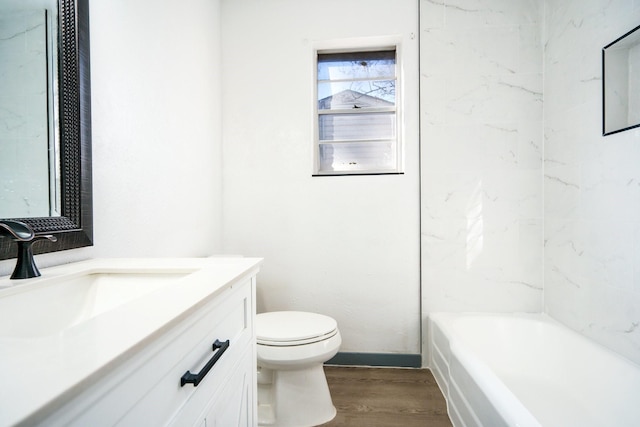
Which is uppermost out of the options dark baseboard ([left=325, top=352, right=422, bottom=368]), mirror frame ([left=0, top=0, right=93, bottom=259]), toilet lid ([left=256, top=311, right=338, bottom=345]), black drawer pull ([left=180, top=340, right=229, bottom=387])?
mirror frame ([left=0, top=0, right=93, bottom=259])

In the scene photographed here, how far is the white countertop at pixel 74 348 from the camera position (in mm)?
326

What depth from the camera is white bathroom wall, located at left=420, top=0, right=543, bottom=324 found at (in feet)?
6.72

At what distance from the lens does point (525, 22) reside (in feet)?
6.70

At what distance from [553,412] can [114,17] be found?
7.84 ft

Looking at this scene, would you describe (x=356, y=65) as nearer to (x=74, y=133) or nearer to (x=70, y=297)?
(x=74, y=133)

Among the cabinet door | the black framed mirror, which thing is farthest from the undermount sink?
the black framed mirror

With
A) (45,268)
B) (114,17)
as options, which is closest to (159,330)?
(45,268)

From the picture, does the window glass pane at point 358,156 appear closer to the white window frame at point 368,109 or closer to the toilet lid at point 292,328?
the white window frame at point 368,109

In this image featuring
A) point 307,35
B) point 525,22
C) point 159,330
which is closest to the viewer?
point 159,330

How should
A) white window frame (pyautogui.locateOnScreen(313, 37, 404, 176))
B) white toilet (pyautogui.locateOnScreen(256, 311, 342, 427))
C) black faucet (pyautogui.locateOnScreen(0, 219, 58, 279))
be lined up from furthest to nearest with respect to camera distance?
white window frame (pyautogui.locateOnScreen(313, 37, 404, 176)) < white toilet (pyautogui.locateOnScreen(256, 311, 342, 427)) < black faucet (pyautogui.locateOnScreen(0, 219, 58, 279))

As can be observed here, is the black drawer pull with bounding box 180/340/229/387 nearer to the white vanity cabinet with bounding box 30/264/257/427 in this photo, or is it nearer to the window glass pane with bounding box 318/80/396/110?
the white vanity cabinet with bounding box 30/264/257/427

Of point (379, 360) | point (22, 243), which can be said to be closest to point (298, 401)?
point (379, 360)

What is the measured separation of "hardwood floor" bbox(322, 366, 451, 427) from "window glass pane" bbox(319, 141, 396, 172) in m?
1.29

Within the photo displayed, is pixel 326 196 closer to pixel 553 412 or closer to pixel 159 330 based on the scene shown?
pixel 553 412
